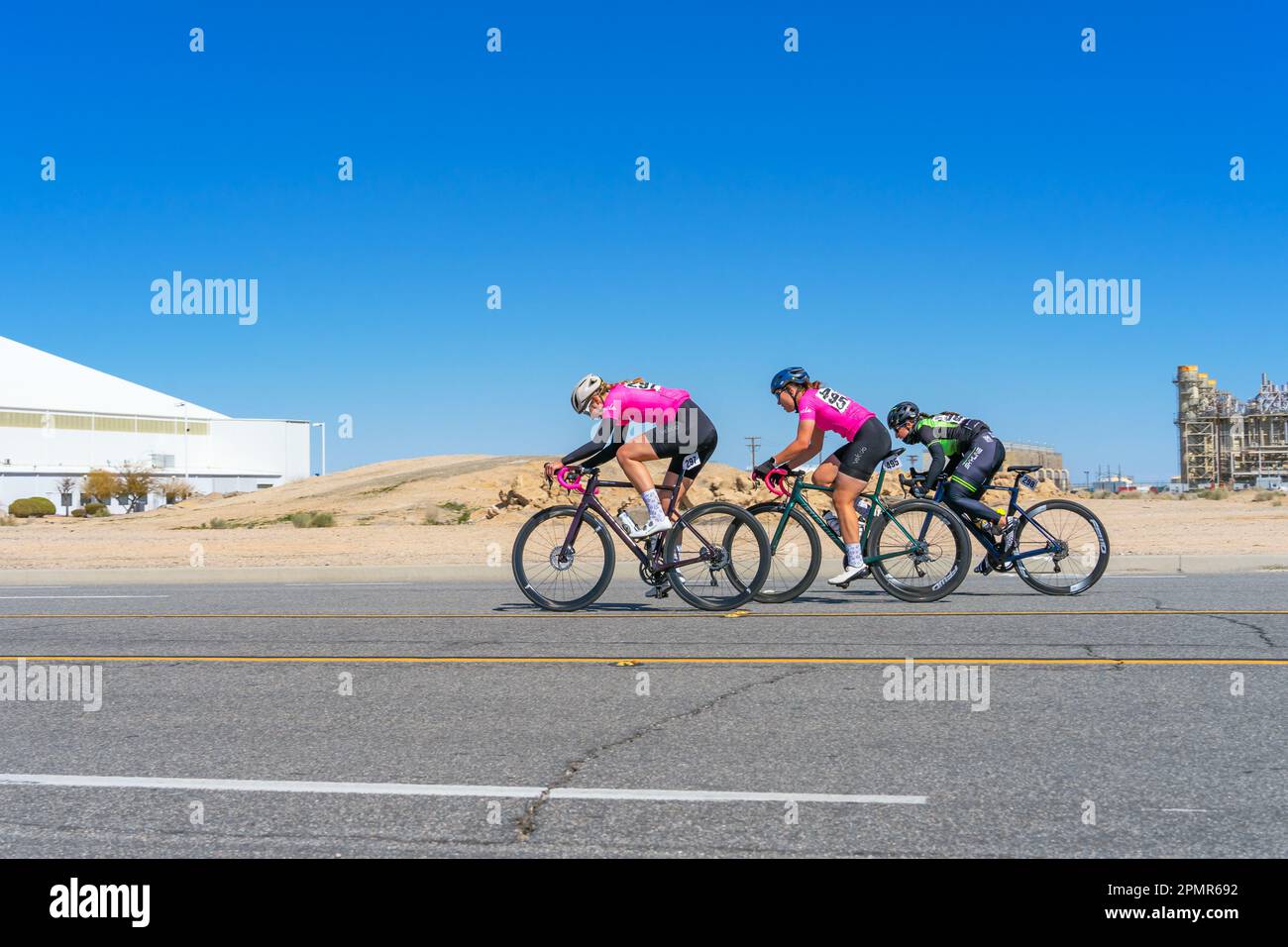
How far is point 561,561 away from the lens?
10.0 meters

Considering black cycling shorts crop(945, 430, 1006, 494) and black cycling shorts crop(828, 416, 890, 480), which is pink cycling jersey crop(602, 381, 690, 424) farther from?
black cycling shorts crop(945, 430, 1006, 494)

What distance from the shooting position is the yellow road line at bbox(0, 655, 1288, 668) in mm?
6809

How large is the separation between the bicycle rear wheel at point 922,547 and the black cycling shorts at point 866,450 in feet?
1.62

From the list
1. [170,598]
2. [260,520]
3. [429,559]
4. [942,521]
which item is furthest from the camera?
[260,520]

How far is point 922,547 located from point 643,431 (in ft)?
9.62

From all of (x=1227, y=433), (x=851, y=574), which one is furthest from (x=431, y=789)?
(x=1227, y=433)

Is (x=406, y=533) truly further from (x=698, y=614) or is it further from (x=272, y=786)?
(x=272, y=786)

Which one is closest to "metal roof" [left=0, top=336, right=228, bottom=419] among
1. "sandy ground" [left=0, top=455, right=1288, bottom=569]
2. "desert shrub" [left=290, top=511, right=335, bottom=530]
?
"sandy ground" [left=0, top=455, right=1288, bottom=569]

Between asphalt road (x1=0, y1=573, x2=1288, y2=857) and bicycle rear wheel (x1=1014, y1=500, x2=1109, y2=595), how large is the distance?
1583mm

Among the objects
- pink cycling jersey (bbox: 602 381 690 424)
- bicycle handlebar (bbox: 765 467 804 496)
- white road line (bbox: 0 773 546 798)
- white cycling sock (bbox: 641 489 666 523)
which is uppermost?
pink cycling jersey (bbox: 602 381 690 424)
